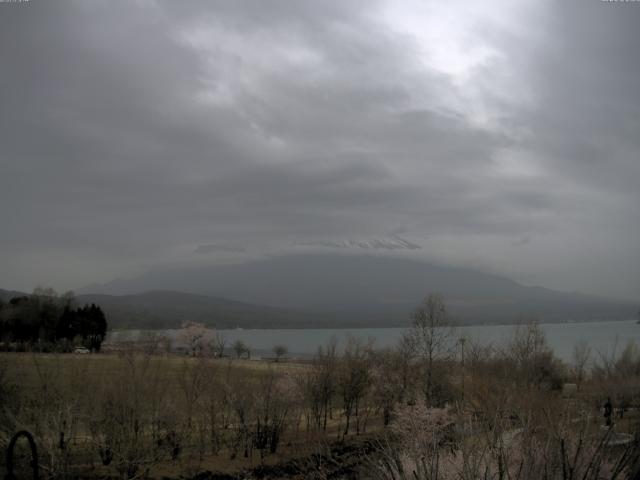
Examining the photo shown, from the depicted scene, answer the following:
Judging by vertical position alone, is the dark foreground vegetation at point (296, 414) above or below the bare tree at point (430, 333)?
below

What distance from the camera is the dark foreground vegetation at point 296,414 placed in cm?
1557

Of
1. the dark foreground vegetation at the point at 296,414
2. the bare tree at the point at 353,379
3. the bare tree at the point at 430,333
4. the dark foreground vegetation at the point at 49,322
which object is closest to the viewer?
the dark foreground vegetation at the point at 296,414

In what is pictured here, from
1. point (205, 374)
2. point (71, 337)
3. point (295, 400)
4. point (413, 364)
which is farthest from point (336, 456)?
point (71, 337)

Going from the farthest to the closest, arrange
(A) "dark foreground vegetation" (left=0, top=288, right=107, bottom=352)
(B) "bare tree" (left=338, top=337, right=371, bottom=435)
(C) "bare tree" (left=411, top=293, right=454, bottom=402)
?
1. (A) "dark foreground vegetation" (left=0, top=288, right=107, bottom=352)
2. (C) "bare tree" (left=411, top=293, right=454, bottom=402)
3. (B) "bare tree" (left=338, top=337, right=371, bottom=435)

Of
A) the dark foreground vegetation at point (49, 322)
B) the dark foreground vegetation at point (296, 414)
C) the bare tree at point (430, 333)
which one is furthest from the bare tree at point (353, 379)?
the dark foreground vegetation at point (49, 322)

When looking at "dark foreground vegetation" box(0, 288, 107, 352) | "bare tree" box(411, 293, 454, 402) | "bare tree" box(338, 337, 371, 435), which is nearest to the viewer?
"bare tree" box(338, 337, 371, 435)

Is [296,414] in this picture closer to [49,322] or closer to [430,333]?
[430,333]

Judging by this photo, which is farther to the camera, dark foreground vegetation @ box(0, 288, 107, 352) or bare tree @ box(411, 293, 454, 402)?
dark foreground vegetation @ box(0, 288, 107, 352)

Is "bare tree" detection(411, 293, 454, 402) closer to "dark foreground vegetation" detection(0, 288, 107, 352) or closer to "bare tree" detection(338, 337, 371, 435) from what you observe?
"bare tree" detection(338, 337, 371, 435)

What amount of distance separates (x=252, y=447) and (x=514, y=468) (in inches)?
805

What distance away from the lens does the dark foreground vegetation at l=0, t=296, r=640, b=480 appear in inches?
613

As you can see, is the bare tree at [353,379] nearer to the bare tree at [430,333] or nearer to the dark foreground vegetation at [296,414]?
the dark foreground vegetation at [296,414]

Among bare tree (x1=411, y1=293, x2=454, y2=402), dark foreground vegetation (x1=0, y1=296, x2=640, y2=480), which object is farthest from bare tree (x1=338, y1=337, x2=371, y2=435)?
bare tree (x1=411, y1=293, x2=454, y2=402)

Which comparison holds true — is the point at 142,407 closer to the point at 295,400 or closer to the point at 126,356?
the point at 126,356
